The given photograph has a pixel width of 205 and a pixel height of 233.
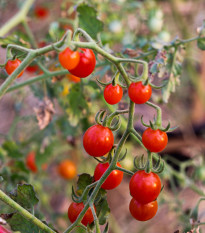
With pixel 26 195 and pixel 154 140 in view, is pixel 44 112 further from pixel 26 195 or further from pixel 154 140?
pixel 154 140

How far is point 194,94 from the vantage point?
2.61m

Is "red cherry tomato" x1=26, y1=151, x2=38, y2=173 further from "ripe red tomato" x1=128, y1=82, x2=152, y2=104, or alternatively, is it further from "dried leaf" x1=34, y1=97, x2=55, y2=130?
"ripe red tomato" x1=128, y1=82, x2=152, y2=104

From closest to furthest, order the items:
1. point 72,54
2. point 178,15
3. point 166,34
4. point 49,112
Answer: point 72,54 < point 49,112 < point 166,34 < point 178,15

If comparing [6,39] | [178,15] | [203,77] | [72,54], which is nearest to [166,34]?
[6,39]

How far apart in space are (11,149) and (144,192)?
656mm

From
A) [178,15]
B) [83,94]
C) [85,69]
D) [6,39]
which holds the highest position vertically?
[6,39]

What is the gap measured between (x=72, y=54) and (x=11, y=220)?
0.28 meters

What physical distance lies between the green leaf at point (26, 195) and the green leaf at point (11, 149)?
51cm

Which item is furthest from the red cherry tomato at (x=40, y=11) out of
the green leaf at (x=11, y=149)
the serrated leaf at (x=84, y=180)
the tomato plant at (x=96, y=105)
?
the serrated leaf at (x=84, y=180)

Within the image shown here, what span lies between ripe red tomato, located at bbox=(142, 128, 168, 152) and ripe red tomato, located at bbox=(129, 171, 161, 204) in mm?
46

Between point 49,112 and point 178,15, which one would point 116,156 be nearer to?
point 49,112

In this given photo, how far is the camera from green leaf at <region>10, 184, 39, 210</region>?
55 cm

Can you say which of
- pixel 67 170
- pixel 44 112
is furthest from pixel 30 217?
pixel 67 170

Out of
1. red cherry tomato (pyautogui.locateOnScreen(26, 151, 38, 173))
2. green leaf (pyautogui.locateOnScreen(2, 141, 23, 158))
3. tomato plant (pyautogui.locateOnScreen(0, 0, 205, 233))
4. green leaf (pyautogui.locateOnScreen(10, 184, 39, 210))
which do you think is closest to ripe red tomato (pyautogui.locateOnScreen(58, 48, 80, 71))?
tomato plant (pyautogui.locateOnScreen(0, 0, 205, 233))
